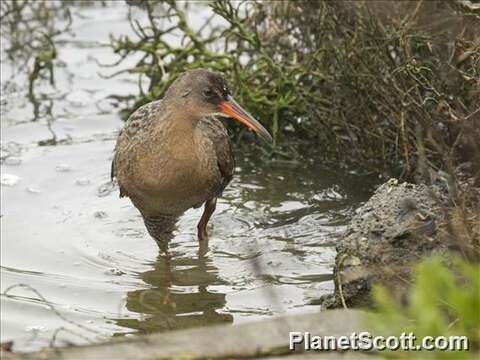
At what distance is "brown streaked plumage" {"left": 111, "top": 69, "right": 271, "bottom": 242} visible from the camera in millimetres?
6070

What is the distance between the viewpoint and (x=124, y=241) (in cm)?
700

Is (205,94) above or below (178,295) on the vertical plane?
above

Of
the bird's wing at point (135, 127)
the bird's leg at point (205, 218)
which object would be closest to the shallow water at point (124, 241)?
the bird's leg at point (205, 218)

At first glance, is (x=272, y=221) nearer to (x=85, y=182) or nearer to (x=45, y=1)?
(x=85, y=182)

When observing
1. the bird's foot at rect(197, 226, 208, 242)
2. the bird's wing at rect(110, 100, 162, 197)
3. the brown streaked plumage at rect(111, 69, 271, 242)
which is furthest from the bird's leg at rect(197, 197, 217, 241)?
the bird's wing at rect(110, 100, 162, 197)

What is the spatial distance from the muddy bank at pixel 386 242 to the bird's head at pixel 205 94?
114cm

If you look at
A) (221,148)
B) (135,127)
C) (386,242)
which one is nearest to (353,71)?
(221,148)

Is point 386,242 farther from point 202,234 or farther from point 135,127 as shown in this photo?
point 202,234

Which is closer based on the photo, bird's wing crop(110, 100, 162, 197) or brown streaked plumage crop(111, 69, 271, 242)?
brown streaked plumage crop(111, 69, 271, 242)

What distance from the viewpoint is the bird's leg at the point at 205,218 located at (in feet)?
22.5

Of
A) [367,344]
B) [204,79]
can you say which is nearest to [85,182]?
[204,79]

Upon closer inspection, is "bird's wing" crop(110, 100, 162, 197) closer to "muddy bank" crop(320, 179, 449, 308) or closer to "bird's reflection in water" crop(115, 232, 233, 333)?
"bird's reflection in water" crop(115, 232, 233, 333)

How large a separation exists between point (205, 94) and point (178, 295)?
3.70ft

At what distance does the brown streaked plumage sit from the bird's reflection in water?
392 millimetres
